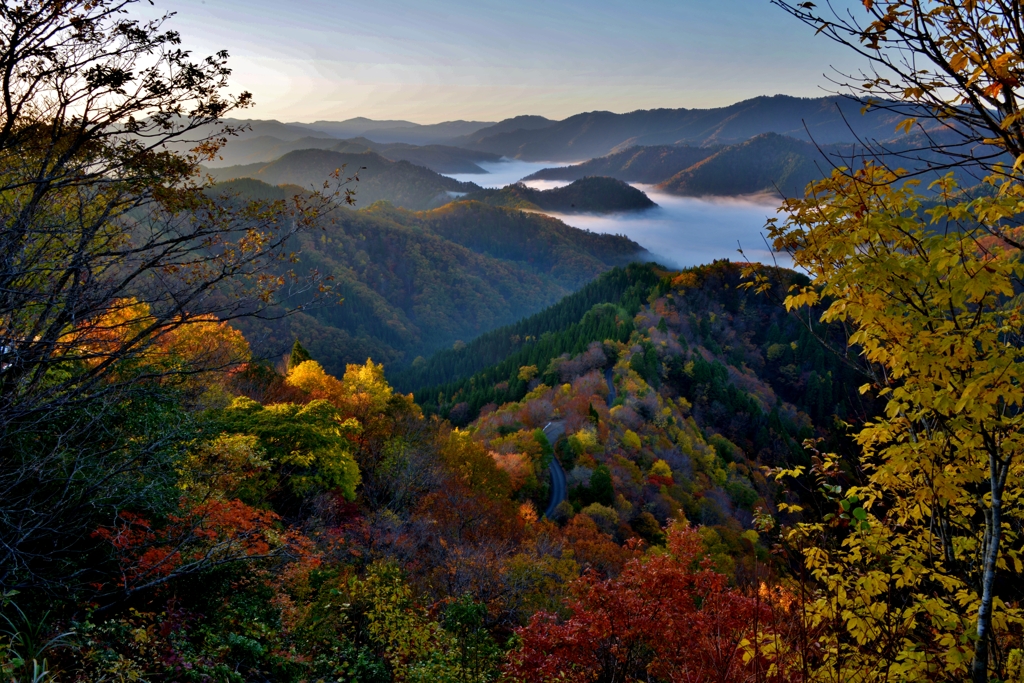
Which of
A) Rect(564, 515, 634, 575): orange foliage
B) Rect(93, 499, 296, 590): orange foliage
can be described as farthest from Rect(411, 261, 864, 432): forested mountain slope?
Rect(93, 499, 296, 590): orange foliage

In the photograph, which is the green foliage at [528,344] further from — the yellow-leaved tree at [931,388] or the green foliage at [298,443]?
the yellow-leaved tree at [931,388]

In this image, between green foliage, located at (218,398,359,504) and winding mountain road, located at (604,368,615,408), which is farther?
winding mountain road, located at (604,368,615,408)

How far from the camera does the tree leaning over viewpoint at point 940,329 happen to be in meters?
4.80

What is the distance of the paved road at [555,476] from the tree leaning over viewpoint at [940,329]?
139 feet

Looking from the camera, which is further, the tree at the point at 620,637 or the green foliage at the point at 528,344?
the green foliage at the point at 528,344

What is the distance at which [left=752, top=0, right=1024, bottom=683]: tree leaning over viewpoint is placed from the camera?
15.7 feet

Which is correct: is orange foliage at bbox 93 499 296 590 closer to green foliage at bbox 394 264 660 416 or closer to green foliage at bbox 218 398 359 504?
green foliage at bbox 218 398 359 504

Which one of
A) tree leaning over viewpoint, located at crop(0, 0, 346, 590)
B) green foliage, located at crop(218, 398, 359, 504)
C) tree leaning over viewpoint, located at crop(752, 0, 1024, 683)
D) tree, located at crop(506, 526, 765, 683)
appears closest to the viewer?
tree leaning over viewpoint, located at crop(752, 0, 1024, 683)

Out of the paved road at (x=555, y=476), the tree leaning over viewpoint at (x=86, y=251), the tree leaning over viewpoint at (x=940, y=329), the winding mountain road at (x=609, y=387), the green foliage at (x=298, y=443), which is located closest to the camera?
the tree leaning over viewpoint at (x=940, y=329)

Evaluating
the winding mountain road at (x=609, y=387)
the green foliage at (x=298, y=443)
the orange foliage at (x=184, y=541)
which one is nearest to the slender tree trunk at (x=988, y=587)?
the orange foliage at (x=184, y=541)

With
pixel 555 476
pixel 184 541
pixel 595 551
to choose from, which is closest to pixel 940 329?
pixel 184 541

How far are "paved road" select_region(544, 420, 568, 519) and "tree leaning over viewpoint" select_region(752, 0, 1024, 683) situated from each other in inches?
1666

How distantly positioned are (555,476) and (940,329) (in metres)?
55.0

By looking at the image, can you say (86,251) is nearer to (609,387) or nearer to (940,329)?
(940,329)
